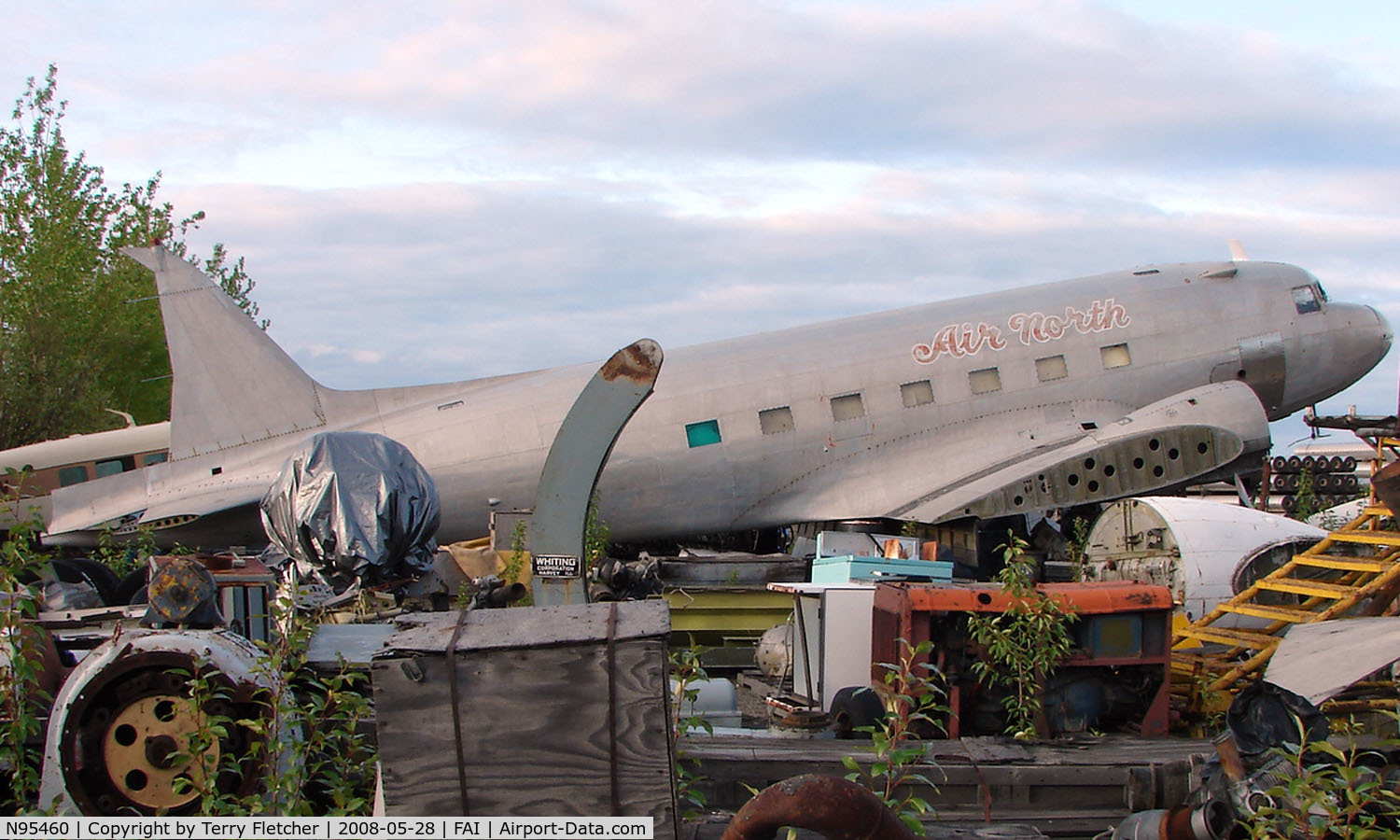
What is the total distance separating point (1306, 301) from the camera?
64.5 feet

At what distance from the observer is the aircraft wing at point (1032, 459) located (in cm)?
1723

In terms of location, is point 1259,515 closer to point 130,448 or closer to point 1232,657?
point 1232,657

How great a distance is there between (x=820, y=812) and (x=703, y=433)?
1476cm

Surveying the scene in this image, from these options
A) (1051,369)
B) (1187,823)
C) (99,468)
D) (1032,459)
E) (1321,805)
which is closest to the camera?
(1321,805)

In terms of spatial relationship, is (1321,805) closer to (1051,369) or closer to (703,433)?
(703,433)

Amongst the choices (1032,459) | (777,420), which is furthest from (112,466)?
(1032,459)

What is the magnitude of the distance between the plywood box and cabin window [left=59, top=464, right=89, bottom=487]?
2586 centimetres

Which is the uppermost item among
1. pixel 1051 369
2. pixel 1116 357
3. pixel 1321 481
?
pixel 1116 357

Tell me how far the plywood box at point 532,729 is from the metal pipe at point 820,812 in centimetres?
40

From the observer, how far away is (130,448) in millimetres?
27344

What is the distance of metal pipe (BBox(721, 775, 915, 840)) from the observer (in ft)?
12.4

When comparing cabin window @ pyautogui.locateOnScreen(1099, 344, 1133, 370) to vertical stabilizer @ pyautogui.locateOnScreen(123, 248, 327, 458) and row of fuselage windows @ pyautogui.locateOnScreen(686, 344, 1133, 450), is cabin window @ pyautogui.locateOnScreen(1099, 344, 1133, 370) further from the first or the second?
vertical stabilizer @ pyautogui.locateOnScreen(123, 248, 327, 458)

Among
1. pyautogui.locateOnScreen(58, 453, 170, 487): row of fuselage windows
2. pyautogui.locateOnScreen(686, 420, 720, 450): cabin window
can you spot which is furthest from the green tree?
pyautogui.locateOnScreen(686, 420, 720, 450): cabin window

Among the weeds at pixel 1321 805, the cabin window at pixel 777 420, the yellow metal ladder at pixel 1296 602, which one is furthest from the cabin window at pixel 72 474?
the weeds at pixel 1321 805
